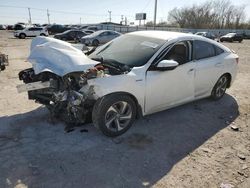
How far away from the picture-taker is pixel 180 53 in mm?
4980

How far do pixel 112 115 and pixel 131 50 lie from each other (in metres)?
1.40

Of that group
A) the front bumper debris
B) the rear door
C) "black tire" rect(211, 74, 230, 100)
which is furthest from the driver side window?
the front bumper debris

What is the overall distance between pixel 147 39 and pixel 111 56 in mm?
778

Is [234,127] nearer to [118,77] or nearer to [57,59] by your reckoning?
[118,77]

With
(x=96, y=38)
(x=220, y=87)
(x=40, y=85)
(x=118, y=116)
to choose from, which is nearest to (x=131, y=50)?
(x=118, y=116)

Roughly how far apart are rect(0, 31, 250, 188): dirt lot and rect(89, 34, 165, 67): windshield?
1.20 metres

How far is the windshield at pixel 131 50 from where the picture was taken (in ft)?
14.9

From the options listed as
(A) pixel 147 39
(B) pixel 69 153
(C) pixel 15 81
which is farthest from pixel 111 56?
(C) pixel 15 81

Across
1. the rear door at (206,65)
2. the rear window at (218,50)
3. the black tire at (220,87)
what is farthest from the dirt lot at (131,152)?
the rear window at (218,50)

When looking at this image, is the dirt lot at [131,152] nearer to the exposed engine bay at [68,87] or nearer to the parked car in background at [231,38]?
the exposed engine bay at [68,87]

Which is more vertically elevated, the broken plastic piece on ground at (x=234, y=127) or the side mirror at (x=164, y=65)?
the side mirror at (x=164, y=65)

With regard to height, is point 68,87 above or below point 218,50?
below

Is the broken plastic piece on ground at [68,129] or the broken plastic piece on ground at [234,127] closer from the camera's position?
the broken plastic piece on ground at [68,129]

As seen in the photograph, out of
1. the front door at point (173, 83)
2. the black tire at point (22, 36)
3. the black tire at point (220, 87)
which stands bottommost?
the black tire at point (22, 36)
